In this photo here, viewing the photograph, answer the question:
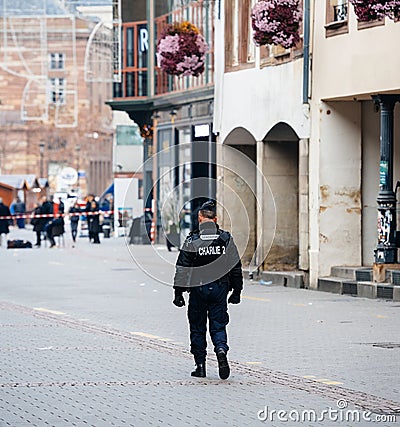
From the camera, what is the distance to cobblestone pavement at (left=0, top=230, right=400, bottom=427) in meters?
10.5

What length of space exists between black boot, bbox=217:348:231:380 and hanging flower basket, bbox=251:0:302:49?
12.3 meters

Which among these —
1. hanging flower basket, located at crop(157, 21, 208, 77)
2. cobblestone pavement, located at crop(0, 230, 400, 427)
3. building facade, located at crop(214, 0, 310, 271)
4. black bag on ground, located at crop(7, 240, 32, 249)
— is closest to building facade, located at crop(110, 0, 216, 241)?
hanging flower basket, located at crop(157, 21, 208, 77)

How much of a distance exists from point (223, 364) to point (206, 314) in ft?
1.62

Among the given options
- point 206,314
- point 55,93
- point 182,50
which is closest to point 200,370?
point 206,314

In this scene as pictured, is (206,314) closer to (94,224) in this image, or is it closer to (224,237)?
(224,237)

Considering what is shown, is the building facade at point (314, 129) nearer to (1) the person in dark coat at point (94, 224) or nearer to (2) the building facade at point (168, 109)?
(2) the building facade at point (168, 109)

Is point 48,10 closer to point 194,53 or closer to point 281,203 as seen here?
point 194,53

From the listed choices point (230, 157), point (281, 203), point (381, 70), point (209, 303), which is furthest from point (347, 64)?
point (209, 303)

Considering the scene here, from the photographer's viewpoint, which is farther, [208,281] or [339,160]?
[339,160]

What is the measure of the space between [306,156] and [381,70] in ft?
10.4

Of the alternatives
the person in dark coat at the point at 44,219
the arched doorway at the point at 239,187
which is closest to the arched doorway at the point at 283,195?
the arched doorway at the point at 239,187

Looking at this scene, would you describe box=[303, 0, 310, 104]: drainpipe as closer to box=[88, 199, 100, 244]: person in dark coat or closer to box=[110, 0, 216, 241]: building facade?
box=[110, 0, 216, 241]: building facade

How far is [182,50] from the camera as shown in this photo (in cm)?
3022

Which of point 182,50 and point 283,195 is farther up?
point 182,50
